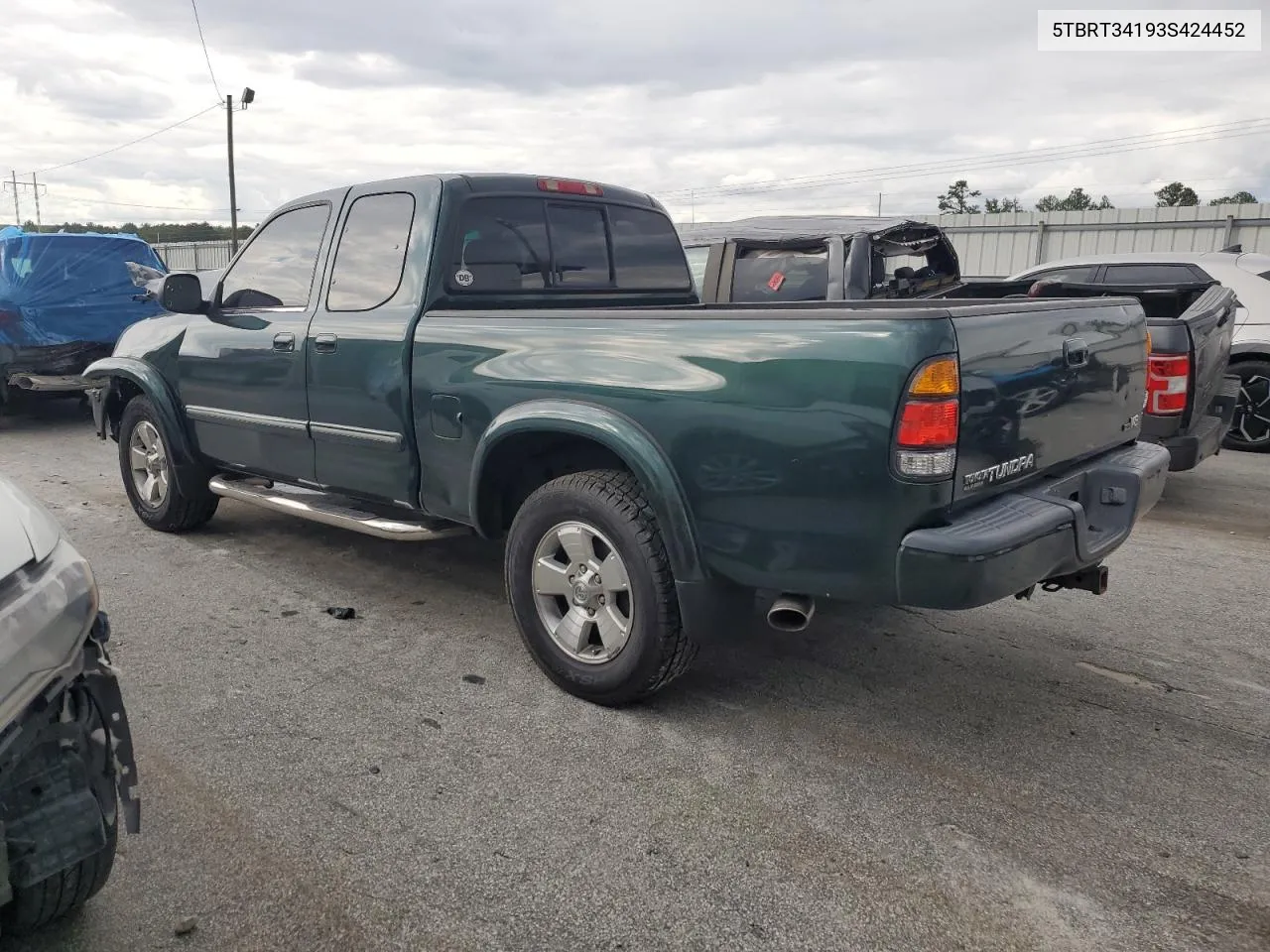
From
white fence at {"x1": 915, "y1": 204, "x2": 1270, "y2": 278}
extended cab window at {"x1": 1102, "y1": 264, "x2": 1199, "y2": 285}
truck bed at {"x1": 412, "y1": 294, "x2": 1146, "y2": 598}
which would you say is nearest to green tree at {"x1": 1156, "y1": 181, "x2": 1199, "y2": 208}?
white fence at {"x1": 915, "y1": 204, "x2": 1270, "y2": 278}

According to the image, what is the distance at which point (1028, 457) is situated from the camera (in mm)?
3051

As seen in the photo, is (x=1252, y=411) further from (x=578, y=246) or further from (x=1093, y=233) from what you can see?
(x=1093, y=233)

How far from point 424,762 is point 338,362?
1.93m

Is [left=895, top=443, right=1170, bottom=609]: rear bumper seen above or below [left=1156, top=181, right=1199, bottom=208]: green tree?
below

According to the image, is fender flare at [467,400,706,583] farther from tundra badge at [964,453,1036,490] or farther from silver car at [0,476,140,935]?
silver car at [0,476,140,935]

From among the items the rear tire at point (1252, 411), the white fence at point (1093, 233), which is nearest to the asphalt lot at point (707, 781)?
the rear tire at point (1252, 411)

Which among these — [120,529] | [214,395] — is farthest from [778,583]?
[120,529]

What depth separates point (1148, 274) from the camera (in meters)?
8.95

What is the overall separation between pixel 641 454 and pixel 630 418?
0.49 ft

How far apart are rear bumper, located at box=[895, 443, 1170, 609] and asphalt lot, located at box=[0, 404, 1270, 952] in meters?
0.66

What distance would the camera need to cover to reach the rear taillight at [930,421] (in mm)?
2637

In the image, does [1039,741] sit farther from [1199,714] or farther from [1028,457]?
[1028,457]

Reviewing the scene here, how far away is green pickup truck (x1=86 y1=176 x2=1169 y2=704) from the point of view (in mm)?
2729

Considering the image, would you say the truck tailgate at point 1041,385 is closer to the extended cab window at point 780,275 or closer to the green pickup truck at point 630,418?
the green pickup truck at point 630,418
